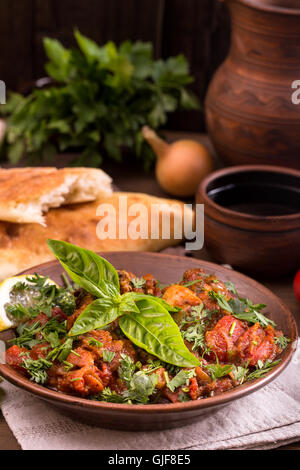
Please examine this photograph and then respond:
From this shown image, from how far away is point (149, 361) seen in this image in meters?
1.92

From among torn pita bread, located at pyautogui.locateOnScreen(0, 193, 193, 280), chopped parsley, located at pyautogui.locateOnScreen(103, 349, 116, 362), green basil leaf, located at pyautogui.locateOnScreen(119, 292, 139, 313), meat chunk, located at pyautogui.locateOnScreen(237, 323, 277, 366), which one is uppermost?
green basil leaf, located at pyautogui.locateOnScreen(119, 292, 139, 313)

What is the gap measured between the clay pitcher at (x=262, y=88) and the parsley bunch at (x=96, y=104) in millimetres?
518

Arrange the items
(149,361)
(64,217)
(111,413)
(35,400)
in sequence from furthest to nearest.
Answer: (64,217) → (35,400) → (149,361) → (111,413)

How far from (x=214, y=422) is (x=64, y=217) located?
1269 mm

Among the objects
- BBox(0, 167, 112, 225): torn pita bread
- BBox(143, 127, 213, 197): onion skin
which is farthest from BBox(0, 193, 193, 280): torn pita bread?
BBox(143, 127, 213, 197): onion skin

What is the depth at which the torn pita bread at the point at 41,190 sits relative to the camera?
2805 mm

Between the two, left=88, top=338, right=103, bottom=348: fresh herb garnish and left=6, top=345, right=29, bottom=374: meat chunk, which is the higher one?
left=88, top=338, right=103, bottom=348: fresh herb garnish

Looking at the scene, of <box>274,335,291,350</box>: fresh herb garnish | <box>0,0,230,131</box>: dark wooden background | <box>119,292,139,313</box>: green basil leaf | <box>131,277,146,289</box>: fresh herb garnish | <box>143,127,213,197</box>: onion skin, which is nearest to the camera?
<box>119,292,139,313</box>: green basil leaf

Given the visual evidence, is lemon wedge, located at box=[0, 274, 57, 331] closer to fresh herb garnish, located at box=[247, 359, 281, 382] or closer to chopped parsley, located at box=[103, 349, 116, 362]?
chopped parsley, located at box=[103, 349, 116, 362]

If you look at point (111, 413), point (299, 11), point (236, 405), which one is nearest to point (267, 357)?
point (236, 405)

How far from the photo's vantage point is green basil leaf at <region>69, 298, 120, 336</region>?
1933 millimetres

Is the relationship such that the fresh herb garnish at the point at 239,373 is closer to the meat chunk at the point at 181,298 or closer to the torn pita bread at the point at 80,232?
the meat chunk at the point at 181,298

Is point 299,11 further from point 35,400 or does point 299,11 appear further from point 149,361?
point 35,400

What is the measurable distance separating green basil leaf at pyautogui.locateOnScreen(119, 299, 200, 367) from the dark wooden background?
2862 millimetres
